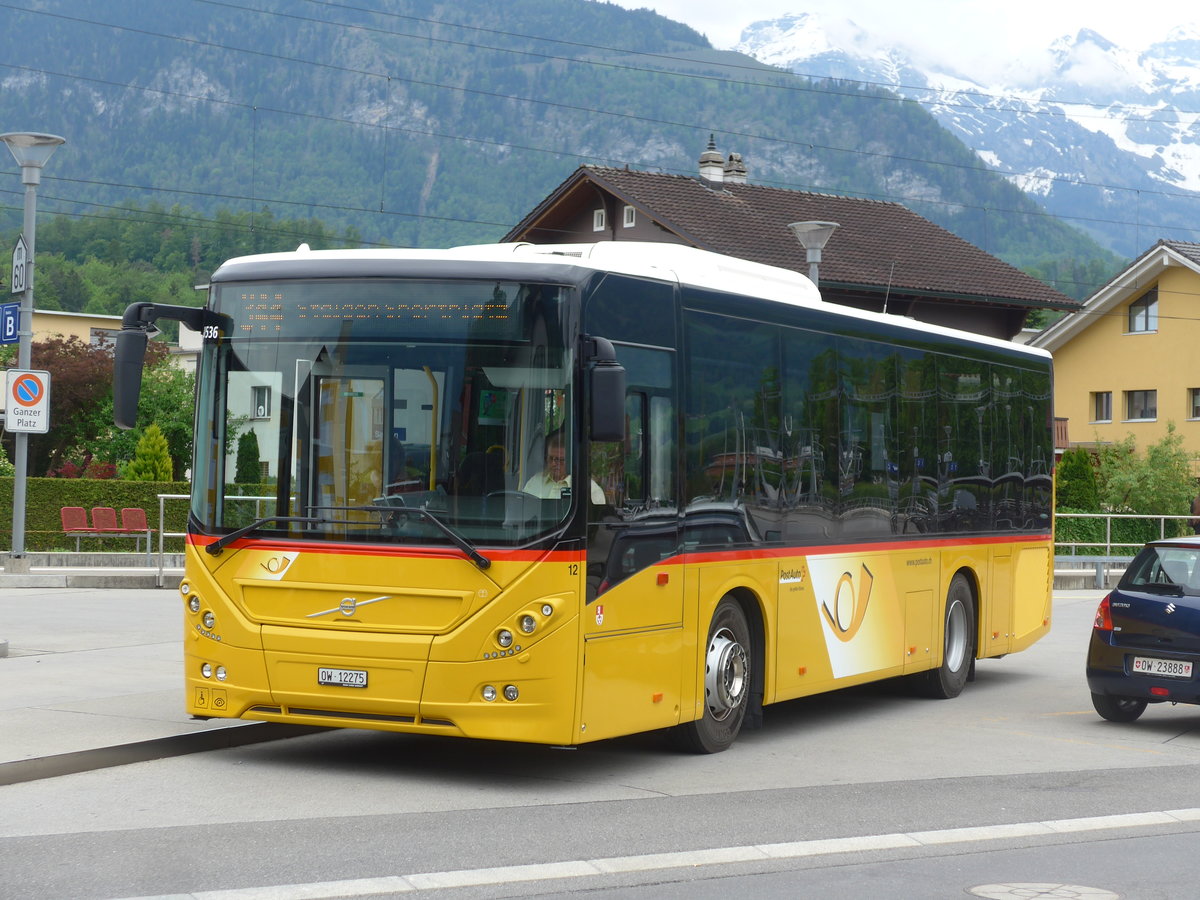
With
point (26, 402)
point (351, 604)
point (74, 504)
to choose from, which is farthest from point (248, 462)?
point (74, 504)

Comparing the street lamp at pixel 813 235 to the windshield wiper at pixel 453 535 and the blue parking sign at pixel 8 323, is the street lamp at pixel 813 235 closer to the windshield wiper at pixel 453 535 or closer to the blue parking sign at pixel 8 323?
the blue parking sign at pixel 8 323

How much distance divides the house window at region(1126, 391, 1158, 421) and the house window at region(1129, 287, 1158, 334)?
2235 mm

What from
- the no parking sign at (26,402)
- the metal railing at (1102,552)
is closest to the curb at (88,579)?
the no parking sign at (26,402)

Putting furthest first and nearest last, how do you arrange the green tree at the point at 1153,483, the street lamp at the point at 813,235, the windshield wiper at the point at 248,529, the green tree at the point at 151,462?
the green tree at the point at 1153,483 → the green tree at the point at 151,462 → the street lamp at the point at 813,235 → the windshield wiper at the point at 248,529

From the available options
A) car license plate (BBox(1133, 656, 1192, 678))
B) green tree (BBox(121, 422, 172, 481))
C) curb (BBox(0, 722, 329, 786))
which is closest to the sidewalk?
curb (BBox(0, 722, 329, 786))

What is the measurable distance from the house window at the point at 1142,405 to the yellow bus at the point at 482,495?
167 feet

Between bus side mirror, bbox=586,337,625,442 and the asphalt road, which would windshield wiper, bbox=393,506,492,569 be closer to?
bus side mirror, bbox=586,337,625,442

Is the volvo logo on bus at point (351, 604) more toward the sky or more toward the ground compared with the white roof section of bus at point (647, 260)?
more toward the ground

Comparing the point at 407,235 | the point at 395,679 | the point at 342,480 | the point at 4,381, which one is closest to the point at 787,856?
the point at 395,679

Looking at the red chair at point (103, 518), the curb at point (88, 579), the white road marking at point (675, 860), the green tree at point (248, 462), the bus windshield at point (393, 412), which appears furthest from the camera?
the red chair at point (103, 518)

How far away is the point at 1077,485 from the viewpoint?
44938 mm

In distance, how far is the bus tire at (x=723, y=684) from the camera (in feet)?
36.0

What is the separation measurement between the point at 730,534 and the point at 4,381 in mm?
15845

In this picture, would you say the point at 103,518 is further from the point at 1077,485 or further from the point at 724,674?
the point at 724,674
